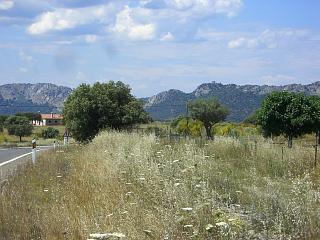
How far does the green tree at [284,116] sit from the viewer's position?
37594mm

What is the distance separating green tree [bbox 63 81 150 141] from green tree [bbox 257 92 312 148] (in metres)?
9.70

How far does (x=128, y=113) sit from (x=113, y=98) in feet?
5.37

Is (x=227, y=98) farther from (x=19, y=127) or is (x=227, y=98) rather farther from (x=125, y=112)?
(x=125, y=112)

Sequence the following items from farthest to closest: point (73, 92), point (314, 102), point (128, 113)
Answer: point (314, 102)
point (73, 92)
point (128, 113)

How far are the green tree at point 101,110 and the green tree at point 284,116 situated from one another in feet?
31.8

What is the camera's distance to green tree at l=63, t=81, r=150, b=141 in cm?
3114

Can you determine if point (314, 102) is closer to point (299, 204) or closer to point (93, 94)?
point (93, 94)

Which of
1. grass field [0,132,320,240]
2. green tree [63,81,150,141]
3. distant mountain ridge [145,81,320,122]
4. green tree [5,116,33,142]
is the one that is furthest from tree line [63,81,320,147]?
green tree [5,116,33,142]

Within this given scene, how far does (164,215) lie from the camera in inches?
259

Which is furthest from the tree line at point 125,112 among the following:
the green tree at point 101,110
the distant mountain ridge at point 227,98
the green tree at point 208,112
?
the distant mountain ridge at point 227,98

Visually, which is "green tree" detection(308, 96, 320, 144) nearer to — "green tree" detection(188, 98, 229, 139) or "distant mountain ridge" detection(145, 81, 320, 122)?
"green tree" detection(188, 98, 229, 139)

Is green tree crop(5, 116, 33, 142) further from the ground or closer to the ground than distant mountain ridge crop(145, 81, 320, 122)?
closer to the ground

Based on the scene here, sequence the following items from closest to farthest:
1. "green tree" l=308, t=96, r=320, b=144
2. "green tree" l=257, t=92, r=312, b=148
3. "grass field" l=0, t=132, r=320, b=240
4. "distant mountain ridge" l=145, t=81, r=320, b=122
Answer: "grass field" l=0, t=132, r=320, b=240 < "green tree" l=257, t=92, r=312, b=148 < "green tree" l=308, t=96, r=320, b=144 < "distant mountain ridge" l=145, t=81, r=320, b=122

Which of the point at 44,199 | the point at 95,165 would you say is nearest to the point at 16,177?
the point at 95,165
